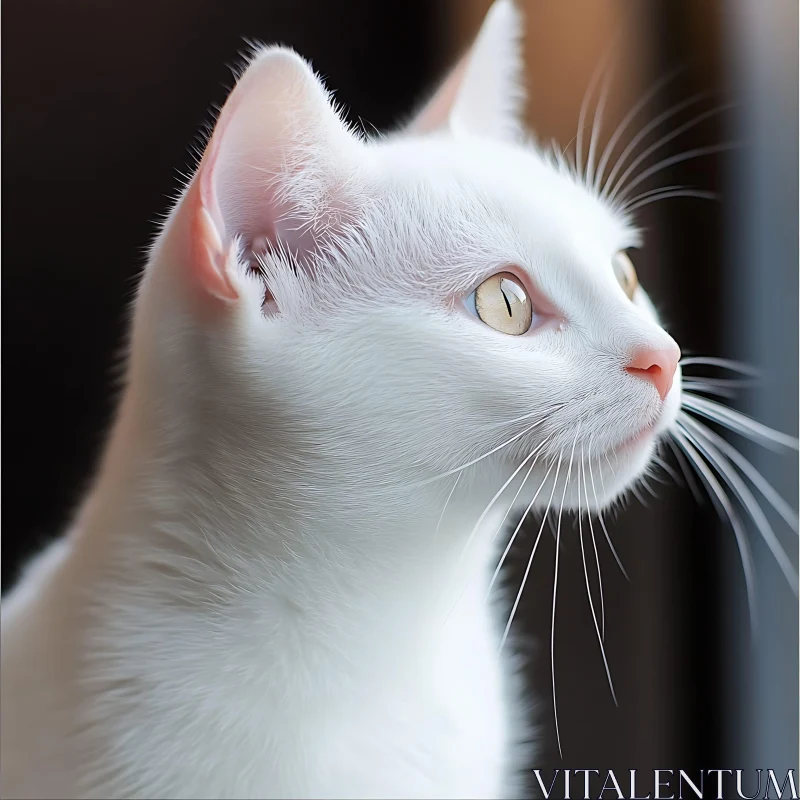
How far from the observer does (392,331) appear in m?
0.52

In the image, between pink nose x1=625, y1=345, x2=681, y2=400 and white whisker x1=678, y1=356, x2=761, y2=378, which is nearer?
pink nose x1=625, y1=345, x2=681, y2=400

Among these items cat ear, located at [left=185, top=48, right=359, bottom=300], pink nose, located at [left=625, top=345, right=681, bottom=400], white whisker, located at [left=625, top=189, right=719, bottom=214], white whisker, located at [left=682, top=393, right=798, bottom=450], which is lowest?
white whisker, located at [left=682, top=393, right=798, bottom=450]

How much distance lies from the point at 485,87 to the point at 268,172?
27 centimetres

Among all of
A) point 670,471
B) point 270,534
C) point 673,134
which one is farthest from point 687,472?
point 270,534

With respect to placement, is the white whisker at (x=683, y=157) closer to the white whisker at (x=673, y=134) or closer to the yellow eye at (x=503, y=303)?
the white whisker at (x=673, y=134)

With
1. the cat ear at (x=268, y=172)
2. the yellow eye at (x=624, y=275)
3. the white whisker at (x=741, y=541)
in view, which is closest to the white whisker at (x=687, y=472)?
the white whisker at (x=741, y=541)

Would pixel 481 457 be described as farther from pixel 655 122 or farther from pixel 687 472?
pixel 655 122

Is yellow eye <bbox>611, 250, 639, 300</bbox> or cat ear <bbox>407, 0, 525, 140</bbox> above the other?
cat ear <bbox>407, 0, 525, 140</bbox>

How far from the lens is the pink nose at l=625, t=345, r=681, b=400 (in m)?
0.52

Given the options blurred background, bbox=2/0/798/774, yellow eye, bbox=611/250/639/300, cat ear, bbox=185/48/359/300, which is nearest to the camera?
cat ear, bbox=185/48/359/300

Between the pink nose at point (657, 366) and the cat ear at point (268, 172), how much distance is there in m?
0.22

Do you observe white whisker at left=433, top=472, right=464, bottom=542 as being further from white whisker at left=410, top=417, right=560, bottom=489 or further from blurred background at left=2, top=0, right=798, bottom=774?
blurred background at left=2, top=0, right=798, bottom=774

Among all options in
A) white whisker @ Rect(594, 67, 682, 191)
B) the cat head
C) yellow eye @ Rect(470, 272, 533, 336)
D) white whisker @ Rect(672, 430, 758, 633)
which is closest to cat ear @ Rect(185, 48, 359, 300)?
→ the cat head

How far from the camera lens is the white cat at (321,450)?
1.69ft
